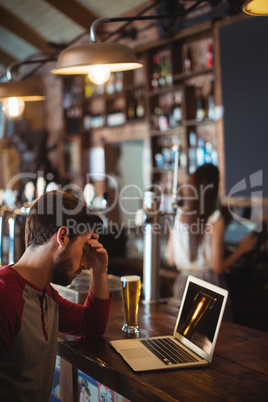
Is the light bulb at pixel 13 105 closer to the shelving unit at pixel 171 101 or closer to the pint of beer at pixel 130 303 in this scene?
the pint of beer at pixel 130 303

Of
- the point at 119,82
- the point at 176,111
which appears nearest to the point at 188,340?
the point at 176,111

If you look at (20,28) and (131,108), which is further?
(20,28)

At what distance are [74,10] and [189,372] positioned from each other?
17.0 ft

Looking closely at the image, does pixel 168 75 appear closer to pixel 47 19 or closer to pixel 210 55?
pixel 210 55

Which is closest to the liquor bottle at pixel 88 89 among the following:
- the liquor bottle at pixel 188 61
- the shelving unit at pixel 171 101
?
the shelving unit at pixel 171 101

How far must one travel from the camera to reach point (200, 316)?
5.08ft

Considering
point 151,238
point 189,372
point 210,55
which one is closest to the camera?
point 189,372

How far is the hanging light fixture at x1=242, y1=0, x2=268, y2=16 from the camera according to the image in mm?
1500

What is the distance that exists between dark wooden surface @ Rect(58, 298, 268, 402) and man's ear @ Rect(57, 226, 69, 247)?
369 millimetres

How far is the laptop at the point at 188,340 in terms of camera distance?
1.41 m

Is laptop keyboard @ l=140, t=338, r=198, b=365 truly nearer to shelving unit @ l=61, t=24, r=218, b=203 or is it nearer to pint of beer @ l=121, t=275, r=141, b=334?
pint of beer @ l=121, t=275, r=141, b=334

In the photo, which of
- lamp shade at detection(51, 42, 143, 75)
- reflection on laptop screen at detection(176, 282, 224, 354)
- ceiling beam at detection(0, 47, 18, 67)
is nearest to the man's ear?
reflection on laptop screen at detection(176, 282, 224, 354)

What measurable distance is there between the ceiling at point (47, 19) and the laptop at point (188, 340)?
4.44 m

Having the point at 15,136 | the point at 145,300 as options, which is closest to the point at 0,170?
the point at 15,136
